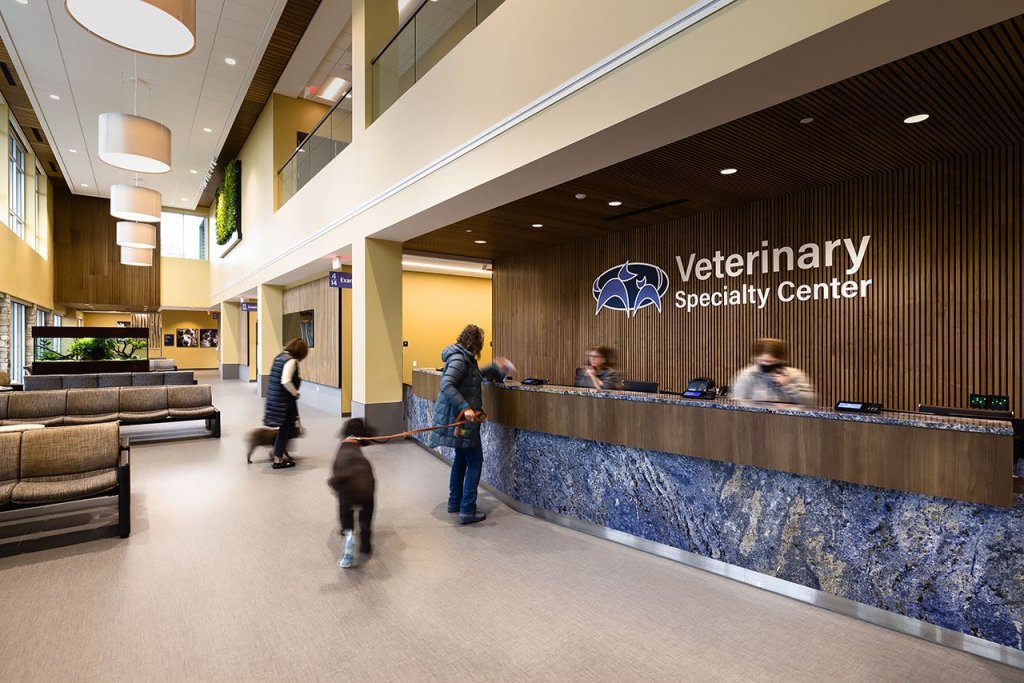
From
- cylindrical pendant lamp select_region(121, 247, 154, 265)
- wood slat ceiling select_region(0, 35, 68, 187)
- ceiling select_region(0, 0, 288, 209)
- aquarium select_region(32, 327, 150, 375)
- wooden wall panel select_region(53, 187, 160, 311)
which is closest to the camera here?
ceiling select_region(0, 0, 288, 209)

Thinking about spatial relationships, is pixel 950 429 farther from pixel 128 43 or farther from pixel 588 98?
pixel 128 43

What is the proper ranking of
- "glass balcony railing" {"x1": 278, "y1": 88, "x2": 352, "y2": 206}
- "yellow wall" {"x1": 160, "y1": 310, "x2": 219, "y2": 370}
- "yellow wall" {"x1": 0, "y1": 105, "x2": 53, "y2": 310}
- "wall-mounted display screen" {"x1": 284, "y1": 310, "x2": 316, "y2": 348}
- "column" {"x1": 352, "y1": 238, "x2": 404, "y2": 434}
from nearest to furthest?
"column" {"x1": 352, "y1": 238, "x2": 404, "y2": 434}
"glass balcony railing" {"x1": 278, "y1": 88, "x2": 352, "y2": 206}
"yellow wall" {"x1": 0, "y1": 105, "x2": 53, "y2": 310}
"wall-mounted display screen" {"x1": 284, "y1": 310, "x2": 316, "y2": 348}
"yellow wall" {"x1": 160, "y1": 310, "x2": 219, "y2": 370}

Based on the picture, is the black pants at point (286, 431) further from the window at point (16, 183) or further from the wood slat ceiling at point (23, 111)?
the window at point (16, 183)

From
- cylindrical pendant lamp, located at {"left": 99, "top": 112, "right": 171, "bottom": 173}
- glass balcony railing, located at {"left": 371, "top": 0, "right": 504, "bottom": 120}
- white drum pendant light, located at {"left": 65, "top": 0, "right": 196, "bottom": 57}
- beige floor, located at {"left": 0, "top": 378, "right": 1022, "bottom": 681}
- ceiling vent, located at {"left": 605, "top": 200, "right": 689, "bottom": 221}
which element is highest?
glass balcony railing, located at {"left": 371, "top": 0, "right": 504, "bottom": 120}

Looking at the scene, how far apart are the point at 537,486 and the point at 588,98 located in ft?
11.1

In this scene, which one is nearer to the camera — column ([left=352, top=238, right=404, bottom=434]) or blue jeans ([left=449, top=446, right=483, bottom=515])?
blue jeans ([left=449, top=446, right=483, bottom=515])

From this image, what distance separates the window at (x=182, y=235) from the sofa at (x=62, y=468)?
21018 millimetres

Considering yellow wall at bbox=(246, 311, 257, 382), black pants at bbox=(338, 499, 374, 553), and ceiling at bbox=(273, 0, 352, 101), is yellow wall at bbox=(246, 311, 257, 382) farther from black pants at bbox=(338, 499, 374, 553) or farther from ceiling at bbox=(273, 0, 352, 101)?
black pants at bbox=(338, 499, 374, 553)

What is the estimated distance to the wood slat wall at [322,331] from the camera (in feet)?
36.2

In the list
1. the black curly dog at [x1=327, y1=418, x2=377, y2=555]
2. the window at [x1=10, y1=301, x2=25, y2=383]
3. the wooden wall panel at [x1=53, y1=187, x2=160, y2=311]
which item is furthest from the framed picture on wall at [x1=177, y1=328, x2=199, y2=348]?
the black curly dog at [x1=327, y1=418, x2=377, y2=555]

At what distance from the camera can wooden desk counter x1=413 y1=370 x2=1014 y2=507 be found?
2557mm

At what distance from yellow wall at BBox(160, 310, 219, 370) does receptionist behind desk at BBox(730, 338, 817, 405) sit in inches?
1064

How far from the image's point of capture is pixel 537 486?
484 cm

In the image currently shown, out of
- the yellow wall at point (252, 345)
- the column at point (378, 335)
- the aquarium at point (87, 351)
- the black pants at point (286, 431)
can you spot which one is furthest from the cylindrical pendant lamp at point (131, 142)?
the yellow wall at point (252, 345)
